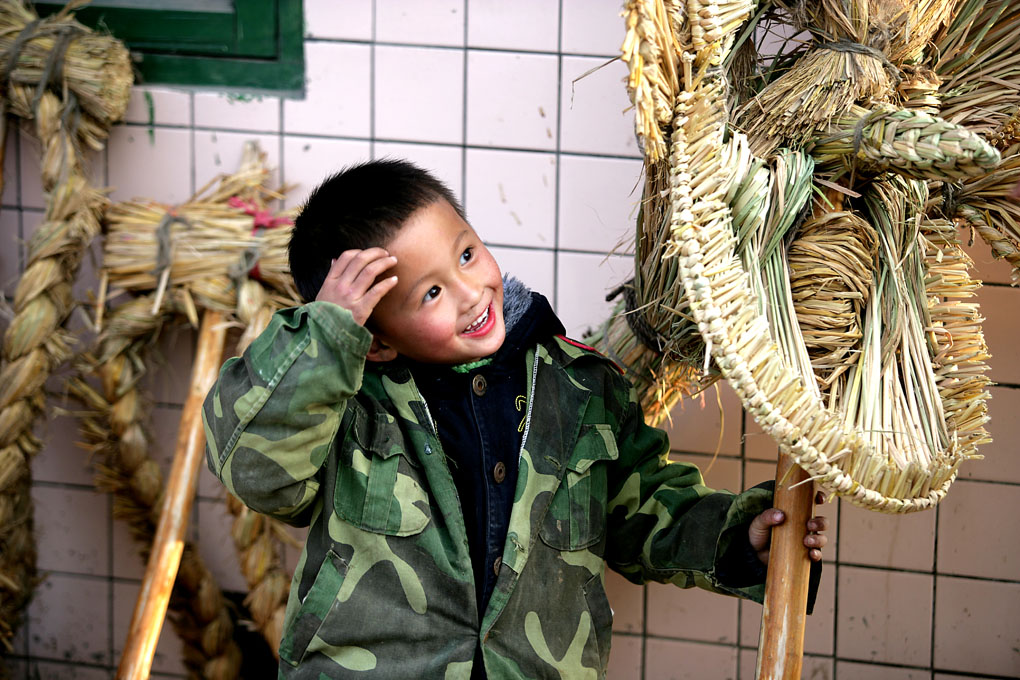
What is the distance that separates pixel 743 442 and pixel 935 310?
0.66 metres

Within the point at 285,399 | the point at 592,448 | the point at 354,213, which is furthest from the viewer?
the point at 592,448

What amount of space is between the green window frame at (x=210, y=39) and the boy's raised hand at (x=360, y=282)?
0.90 meters

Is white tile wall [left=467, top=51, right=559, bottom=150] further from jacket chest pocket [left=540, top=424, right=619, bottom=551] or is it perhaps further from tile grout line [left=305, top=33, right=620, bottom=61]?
jacket chest pocket [left=540, top=424, right=619, bottom=551]

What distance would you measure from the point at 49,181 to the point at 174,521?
0.71m

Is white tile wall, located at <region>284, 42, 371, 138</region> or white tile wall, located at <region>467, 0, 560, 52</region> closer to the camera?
white tile wall, located at <region>467, 0, 560, 52</region>

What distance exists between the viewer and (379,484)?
4.01 ft

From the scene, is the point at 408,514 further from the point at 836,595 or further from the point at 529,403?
the point at 836,595

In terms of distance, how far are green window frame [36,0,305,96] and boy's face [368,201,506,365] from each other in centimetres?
87

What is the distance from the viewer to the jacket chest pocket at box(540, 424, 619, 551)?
128cm

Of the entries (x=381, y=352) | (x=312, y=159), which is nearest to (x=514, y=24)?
(x=312, y=159)

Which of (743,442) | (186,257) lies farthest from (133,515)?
(743,442)

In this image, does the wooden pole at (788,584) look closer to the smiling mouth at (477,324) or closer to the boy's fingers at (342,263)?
the smiling mouth at (477,324)

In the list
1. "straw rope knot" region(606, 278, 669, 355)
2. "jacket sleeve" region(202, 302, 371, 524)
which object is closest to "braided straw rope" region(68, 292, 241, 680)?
"jacket sleeve" region(202, 302, 371, 524)

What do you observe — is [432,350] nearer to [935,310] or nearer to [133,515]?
[935,310]
